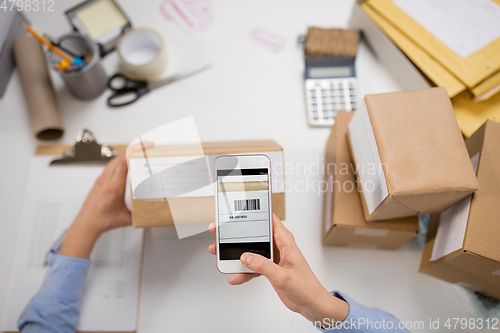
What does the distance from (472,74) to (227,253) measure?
600 mm

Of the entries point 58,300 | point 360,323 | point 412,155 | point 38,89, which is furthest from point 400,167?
point 38,89

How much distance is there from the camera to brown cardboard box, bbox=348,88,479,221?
0.43 m

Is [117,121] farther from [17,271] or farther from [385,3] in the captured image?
[385,3]

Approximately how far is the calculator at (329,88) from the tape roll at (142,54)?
343 millimetres

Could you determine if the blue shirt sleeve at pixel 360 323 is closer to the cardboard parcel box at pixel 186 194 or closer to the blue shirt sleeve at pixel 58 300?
the cardboard parcel box at pixel 186 194

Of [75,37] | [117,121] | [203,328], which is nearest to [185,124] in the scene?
[117,121]

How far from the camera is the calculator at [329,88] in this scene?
27.6 inches

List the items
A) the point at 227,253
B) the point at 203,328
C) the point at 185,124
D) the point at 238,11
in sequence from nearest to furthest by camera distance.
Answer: the point at 227,253 → the point at 203,328 → the point at 185,124 → the point at 238,11

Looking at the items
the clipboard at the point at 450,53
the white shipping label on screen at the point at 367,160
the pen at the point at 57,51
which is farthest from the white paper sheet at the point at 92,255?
the clipboard at the point at 450,53

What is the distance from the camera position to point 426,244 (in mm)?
591

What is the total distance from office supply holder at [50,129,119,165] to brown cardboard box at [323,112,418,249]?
0.46 meters

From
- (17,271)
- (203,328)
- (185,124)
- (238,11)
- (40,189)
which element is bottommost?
(203,328)

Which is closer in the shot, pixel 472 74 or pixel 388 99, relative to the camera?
pixel 388 99

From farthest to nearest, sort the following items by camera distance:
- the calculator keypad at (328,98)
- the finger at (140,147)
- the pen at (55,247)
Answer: the calculator keypad at (328,98), the pen at (55,247), the finger at (140,147)
